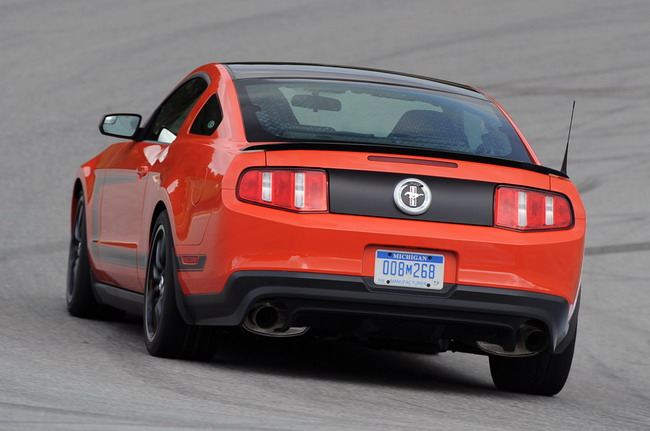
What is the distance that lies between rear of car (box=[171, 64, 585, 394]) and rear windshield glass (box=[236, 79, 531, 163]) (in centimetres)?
19

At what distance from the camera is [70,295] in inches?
350

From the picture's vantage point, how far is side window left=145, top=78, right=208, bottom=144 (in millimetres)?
7523

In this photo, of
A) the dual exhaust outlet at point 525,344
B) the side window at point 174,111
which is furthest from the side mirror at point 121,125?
the dual exhaust outlet at point 525,344

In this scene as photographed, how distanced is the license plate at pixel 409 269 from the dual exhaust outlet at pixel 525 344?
0.50m

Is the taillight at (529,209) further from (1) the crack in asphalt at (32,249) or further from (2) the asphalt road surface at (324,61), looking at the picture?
(1) the crack in asphalt at (32,249)

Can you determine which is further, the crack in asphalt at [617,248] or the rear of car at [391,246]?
the crack in asphalt at [617,248]

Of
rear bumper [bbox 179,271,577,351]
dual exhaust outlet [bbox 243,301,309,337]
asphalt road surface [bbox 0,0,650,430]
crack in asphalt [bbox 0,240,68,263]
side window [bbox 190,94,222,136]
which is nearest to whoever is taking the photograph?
asphalt road surface [bbox 0,0,650,430]

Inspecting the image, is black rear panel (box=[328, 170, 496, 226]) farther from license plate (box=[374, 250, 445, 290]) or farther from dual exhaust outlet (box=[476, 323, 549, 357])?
dual exhaust outlet (box=[476, 323, 549, 357])

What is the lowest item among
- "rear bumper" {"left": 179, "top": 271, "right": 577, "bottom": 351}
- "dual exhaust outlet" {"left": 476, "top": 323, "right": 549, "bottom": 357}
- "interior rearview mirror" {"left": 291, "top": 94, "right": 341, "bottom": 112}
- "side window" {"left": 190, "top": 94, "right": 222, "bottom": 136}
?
"dual exhaust outlet" {"left": 476, "top": 323, "right": 549, "bottom": 357}

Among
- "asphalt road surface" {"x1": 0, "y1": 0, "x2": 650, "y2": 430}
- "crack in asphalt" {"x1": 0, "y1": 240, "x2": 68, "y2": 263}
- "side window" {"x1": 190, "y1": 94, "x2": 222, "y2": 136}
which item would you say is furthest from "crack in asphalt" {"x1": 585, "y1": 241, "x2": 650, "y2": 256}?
"side window" {"x1": 190, "y1": 94, "x2": 222, "y2": 136}

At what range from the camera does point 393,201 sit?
6.09 m

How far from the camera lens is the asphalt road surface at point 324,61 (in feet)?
18.6

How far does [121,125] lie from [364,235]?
8.45 feet

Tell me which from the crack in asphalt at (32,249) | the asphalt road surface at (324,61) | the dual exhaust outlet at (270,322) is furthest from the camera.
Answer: the crack in asphalt at (32,249)
